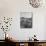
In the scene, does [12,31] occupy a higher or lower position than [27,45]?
higher

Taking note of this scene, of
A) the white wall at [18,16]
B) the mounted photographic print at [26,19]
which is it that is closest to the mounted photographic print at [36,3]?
the white wall at [18,16]

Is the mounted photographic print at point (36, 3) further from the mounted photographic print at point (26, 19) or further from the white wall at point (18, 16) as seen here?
the mounted photographic print at point (26, 19)

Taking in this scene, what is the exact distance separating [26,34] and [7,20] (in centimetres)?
86

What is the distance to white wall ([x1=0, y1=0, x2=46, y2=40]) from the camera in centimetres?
452

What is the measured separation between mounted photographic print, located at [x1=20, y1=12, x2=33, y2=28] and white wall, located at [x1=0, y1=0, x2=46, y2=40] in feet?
0.36

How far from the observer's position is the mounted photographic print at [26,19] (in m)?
4.59

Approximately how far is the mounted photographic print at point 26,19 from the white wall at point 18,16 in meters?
0.11

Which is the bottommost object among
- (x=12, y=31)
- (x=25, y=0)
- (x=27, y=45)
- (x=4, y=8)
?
(x=27, y=45)

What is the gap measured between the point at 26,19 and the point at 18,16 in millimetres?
314

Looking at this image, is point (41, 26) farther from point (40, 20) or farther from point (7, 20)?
point (7, 20)

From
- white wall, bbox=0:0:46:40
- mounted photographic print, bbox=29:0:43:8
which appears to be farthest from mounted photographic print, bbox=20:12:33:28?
mounted photographic print, bbox=29:0:43:8

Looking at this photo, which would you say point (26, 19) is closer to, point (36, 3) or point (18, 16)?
point (18, 16)

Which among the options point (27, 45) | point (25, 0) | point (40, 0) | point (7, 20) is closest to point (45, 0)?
point (40, 0)

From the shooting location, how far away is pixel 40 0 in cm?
471
